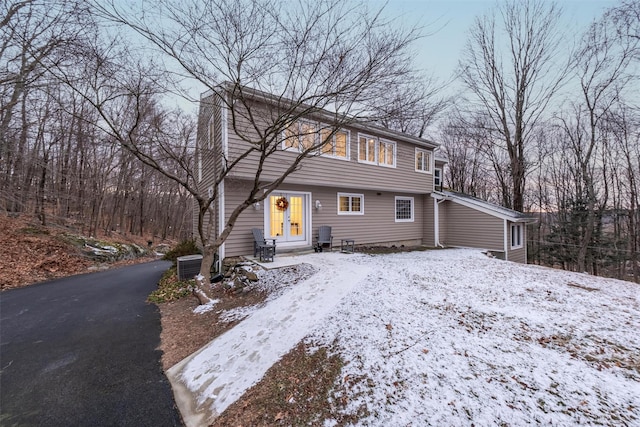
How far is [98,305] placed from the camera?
6105 millimetres

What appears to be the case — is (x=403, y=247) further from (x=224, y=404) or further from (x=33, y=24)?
(x=33, y=24)

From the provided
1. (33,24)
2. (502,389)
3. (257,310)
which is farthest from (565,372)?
(33,24)

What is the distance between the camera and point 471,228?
1258 cm

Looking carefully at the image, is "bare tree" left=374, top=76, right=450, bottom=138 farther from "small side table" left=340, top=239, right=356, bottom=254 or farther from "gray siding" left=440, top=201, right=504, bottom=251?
"gray siding" left=440, top=201, right=504, bottom=251

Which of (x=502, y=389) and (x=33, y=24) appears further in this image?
(x=33, y=24)

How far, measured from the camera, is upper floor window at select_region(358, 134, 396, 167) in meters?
10.4

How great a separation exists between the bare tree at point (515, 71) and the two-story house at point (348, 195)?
469 cm

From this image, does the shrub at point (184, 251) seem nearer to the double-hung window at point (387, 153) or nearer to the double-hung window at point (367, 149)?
the double-hung window at point (367, 149)

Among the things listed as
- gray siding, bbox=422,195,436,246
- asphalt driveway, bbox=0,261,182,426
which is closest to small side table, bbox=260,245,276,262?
asphalt driveway, bbox=0,261,182,426

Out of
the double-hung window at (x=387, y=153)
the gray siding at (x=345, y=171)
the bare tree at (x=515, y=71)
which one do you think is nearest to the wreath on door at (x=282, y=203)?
the gray siding at (x=345, y=171)

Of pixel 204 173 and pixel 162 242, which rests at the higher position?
pixel 204 173

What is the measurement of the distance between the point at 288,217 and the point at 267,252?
1.90 m

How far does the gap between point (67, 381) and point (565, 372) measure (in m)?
5.73

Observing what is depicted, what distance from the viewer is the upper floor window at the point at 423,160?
12.6m
